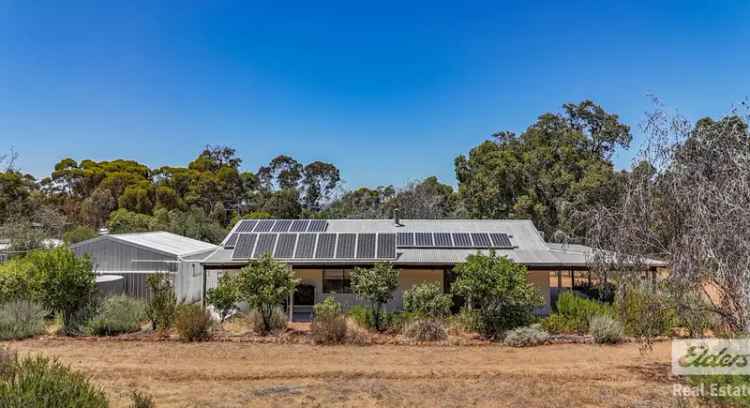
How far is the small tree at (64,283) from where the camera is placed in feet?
49.0

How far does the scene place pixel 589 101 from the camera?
121ft

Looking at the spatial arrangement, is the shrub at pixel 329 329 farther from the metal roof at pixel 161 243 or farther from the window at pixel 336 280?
the metal roof at pixel 161 243

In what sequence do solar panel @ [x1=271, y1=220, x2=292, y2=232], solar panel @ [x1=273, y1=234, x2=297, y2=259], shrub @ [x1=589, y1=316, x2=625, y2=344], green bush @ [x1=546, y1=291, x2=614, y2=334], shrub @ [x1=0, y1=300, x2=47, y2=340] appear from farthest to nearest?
solar panel @ [x1=271, y1=220, x2=292, y2=232]
solar panel @ [x1=273, y1=234, x2=297, y2=259]
green bush @ [x1=546, y1=291, x2=614, y2=334]
shrub @ [x1=0, y1=300, x2=47, y2=340]
shrub @ [x1=589, y1=316, x2=625, y2=344]

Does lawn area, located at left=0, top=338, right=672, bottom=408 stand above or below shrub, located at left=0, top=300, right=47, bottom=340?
below

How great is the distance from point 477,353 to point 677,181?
21.1ft

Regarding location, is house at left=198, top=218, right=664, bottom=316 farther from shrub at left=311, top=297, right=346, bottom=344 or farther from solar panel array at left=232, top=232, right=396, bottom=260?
shrub at left=311, top=297, right=346, bottom=344

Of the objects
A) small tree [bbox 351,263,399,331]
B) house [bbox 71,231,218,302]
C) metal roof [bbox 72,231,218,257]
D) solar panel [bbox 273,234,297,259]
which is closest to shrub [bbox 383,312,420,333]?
small tree [bbox 351,263,399,331]

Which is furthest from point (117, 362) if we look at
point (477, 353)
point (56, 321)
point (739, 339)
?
point (739, 339)

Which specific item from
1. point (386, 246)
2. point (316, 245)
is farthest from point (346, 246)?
point (386, 246)

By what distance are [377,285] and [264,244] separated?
18.1ft

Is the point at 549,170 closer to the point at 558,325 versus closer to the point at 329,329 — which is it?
the point at 558,325

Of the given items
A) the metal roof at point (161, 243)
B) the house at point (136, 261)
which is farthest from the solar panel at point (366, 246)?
the metal roof at point (161, 243)

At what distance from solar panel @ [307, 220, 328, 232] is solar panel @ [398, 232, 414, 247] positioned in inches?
133

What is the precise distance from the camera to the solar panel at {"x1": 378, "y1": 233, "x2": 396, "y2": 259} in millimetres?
17652
